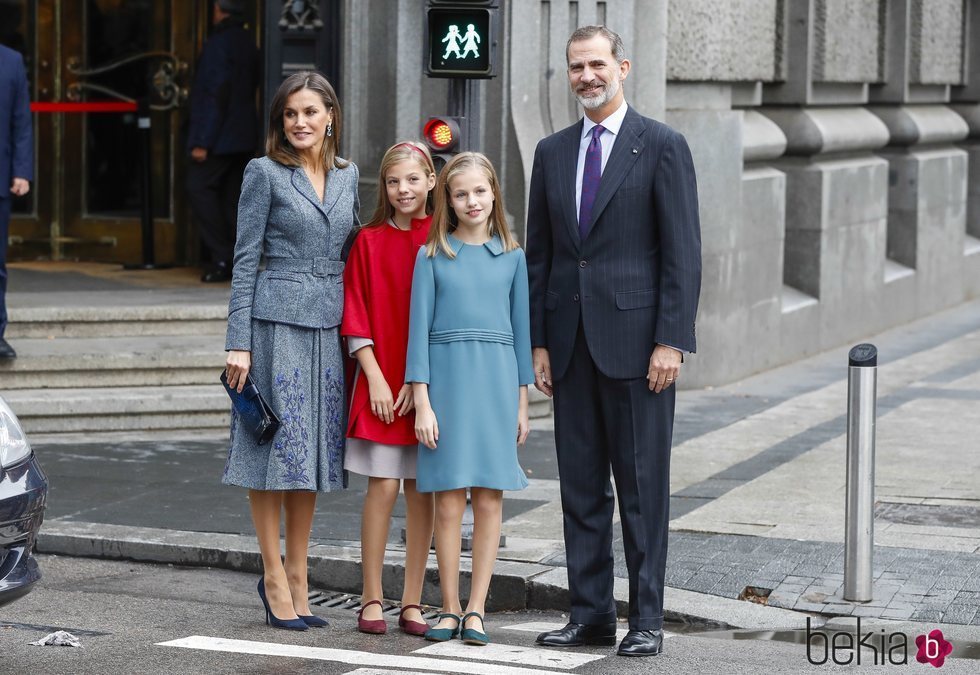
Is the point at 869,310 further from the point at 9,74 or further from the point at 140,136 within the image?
the point at 9,74

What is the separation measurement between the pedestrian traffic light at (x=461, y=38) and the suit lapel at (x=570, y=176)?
4.51ft

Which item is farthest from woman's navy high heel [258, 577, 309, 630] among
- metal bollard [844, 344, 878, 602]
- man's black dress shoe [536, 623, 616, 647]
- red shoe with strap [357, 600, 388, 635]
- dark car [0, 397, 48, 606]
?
metal bollard [844, 344, 878, 602]

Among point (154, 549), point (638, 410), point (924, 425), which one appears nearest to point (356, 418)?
point (638, 410)

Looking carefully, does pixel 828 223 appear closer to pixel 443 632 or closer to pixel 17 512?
pixel 443 632

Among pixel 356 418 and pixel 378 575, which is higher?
pixel 356 418

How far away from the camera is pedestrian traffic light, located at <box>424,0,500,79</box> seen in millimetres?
7262

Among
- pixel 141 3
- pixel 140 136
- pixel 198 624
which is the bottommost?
pixel 198 624

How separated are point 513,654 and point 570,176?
1649 millimetres

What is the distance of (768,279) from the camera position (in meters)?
13.6

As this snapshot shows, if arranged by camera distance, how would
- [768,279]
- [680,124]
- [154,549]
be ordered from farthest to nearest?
1. [768,279]
2. [680,124]
3. [154,549]

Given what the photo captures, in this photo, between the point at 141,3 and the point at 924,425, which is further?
the point at 141,3

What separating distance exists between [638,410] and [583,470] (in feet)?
1.00
